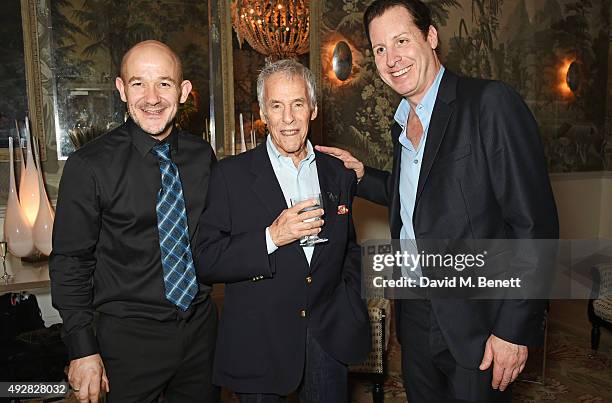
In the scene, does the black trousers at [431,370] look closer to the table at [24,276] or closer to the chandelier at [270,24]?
the table at [24,276]

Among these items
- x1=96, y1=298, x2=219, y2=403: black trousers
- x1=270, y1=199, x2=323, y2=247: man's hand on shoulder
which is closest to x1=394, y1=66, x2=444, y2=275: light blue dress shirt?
x1=270, y1=199, x2=323, y2=247: man's hand on shoulder

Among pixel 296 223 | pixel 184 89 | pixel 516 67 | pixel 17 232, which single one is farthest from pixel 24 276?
pixel 516 67

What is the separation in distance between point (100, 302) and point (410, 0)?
5.03 ft

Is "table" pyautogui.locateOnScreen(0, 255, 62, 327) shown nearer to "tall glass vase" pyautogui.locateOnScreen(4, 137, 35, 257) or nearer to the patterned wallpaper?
"tall glass vase" pyautogui.locateOnScreen(4, 137, 35, 257)

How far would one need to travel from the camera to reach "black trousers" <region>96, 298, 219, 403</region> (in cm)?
187

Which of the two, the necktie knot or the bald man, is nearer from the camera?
the bald man

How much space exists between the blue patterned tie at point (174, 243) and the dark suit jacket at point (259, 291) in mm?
92

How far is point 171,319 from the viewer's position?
1896 millimetres

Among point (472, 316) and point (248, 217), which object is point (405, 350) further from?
point (248, 217)

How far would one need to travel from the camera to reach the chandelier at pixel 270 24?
180 inches

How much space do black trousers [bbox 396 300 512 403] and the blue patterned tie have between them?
2.64 feet

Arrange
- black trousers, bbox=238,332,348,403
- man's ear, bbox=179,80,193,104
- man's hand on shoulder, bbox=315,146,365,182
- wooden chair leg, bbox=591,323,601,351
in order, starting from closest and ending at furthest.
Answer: black trousers, bbox=238,332,348,403, man's ear, bbox=179,80,193,104, man's hand on shoulder, bbox=315,146,365,182, wooden chair leg, bbox=591,323,601,351

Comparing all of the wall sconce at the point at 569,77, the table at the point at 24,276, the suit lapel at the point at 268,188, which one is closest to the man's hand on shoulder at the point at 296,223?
the suit lapel at the point at 268,188

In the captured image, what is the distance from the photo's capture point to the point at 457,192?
1692mm
